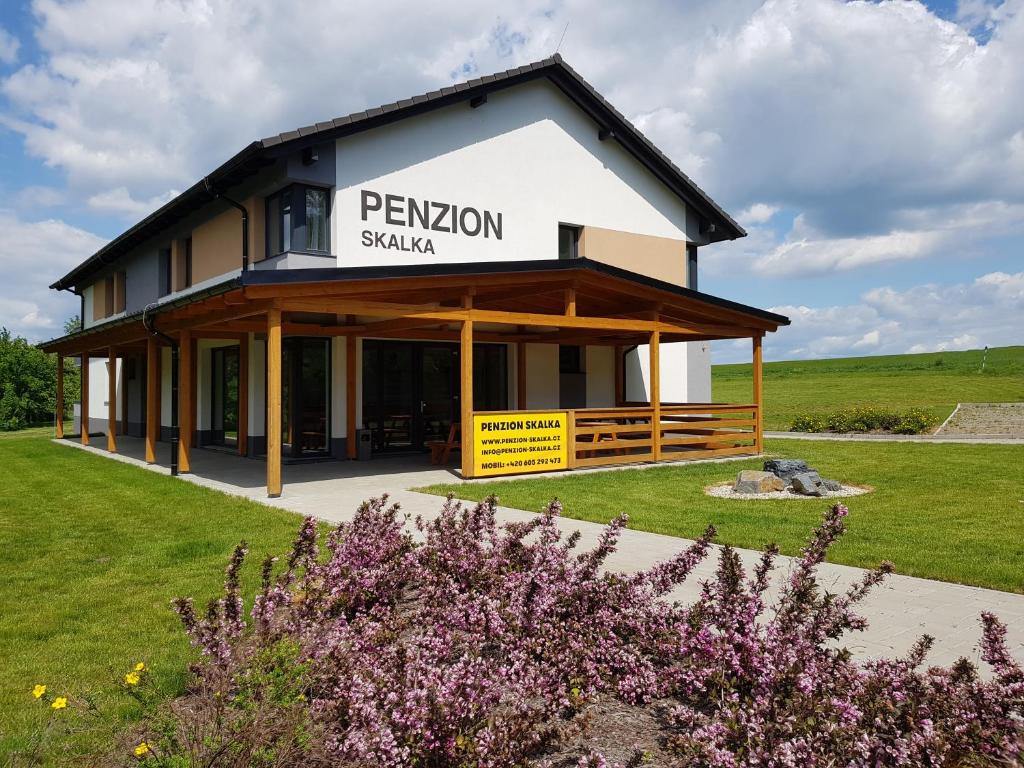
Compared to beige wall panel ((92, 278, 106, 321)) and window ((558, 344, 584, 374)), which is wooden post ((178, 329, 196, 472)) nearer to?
window ((558, 344, 584, 374))

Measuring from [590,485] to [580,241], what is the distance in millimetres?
9319

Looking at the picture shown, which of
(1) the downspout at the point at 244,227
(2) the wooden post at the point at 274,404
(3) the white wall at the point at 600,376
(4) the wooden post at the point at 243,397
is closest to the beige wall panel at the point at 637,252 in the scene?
(3) the white wall at the point at 600,376

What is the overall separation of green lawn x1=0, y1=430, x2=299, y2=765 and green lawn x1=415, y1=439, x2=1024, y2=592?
3.57m

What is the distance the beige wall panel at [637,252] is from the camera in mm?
19094

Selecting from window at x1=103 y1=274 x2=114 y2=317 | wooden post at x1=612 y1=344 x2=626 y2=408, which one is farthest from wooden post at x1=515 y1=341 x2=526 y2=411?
window at x1=103 y1=274 x2=114 y2=317

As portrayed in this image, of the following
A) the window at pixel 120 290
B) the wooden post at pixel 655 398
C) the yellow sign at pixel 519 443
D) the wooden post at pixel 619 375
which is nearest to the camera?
the yellow sign at pixel 519 443

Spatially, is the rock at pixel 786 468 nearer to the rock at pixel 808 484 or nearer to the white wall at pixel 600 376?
the rock at pixel 808 484

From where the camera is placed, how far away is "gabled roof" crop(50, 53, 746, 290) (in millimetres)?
13539

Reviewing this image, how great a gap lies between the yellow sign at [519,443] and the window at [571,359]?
5.88 meters

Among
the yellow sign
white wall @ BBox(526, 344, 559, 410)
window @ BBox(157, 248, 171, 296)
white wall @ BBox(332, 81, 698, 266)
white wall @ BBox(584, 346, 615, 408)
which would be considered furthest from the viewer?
window @ BBox(157, 248, 171, 296)

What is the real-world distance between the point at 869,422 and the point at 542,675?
2197cm

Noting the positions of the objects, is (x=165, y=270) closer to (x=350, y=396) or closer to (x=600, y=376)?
(x=350, y=396)

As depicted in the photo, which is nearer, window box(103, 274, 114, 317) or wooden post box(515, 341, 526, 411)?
wooden post box(515, 341, 526, 411)

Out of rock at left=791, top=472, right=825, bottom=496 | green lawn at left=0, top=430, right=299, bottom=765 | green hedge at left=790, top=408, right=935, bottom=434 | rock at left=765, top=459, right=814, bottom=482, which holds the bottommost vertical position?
green lawn at left=0, top=430, right=299, bottom=765
